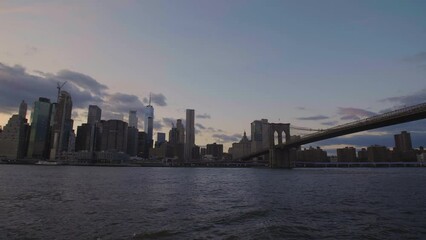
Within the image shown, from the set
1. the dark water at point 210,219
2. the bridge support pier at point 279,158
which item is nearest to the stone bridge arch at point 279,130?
the bridge support pier at point 279,158

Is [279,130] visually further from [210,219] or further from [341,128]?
[210,219]

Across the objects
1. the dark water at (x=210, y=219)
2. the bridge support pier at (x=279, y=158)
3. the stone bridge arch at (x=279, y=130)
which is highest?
the stone bridge arch at (x=279, y=130)

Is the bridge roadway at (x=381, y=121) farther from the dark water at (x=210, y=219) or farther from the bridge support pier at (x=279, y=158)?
the dark water at (x=210, y=219)

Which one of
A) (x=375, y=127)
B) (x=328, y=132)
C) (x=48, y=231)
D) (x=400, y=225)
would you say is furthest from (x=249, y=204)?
(x=328, y=132)

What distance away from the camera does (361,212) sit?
723 inches

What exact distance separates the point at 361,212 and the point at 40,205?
1928 centimetres

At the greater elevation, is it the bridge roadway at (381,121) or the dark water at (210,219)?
the bridge roadway at (381,121)

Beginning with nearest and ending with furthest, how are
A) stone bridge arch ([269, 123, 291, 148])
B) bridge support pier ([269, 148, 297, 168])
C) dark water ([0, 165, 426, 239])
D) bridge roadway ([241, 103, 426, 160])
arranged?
1. dark water ([0, 165, 426, 239])
2. bridge roadway ([241, 103, 426, 160])
3. bridge support pier ([269, 148, 297, 168])
4. stone bridge arch ([269, 123, 291, 148])

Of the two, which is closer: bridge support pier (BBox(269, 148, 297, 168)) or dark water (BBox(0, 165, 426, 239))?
dark water (BBox(0, 165, 426, 239))

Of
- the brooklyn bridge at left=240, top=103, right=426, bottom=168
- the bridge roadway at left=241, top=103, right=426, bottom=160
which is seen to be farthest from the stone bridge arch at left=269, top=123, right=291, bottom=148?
the bridge roadway at left=241, top=103, right=426, bottom=160

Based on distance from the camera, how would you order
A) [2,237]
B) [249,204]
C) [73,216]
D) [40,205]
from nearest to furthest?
[2,237]
[73,216]
[40,205]
[249,204]

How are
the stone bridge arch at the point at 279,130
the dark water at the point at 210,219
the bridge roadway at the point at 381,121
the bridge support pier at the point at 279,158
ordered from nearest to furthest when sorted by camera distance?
the dark water at the point at 210,219 < the bridge roadway at the point at 381,121 < the bridge support pier at the point at 279,158 < the stone bridge arch at the point at 279,130

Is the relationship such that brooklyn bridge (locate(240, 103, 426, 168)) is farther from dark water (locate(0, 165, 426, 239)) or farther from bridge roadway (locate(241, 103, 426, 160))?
dark water (locate(0, 165, 426, 239))

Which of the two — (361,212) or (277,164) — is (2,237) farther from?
(277,164)
